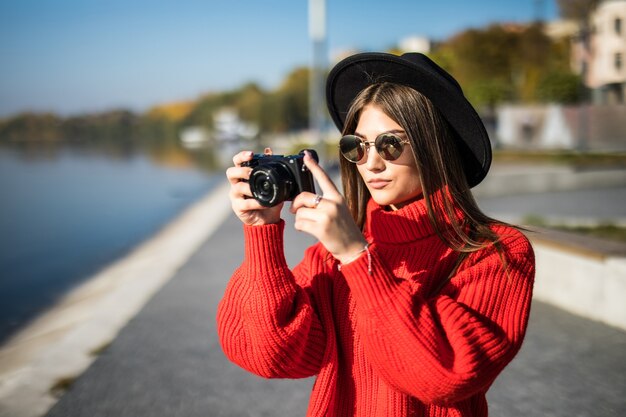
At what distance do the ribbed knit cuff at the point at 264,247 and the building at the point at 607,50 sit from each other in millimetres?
9613

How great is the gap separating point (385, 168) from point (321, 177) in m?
0.37

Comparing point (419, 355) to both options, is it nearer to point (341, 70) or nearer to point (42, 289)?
point (341, 70)

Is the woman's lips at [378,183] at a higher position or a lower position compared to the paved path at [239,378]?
higher

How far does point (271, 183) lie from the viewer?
4.79 feet

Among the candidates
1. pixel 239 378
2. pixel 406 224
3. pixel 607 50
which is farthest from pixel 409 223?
pixel 607 50

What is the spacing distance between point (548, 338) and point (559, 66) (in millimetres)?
48231

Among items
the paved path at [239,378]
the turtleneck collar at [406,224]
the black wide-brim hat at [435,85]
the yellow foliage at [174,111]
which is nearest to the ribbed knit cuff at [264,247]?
the turtleneck collar at [406,224]

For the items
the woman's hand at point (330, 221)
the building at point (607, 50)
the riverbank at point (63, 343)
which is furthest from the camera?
the building at point (607, 50)

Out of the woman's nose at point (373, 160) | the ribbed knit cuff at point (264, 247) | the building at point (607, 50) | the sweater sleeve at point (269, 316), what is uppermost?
the building at point (607, 50)

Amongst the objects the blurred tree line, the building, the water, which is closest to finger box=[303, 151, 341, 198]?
the water

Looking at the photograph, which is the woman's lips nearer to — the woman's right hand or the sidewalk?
the woman's right hand

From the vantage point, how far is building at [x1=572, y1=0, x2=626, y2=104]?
993cm

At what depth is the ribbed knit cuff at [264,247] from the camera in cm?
146

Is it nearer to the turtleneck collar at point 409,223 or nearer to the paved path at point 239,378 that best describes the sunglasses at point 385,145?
the turtleneck collar at point 409,223
